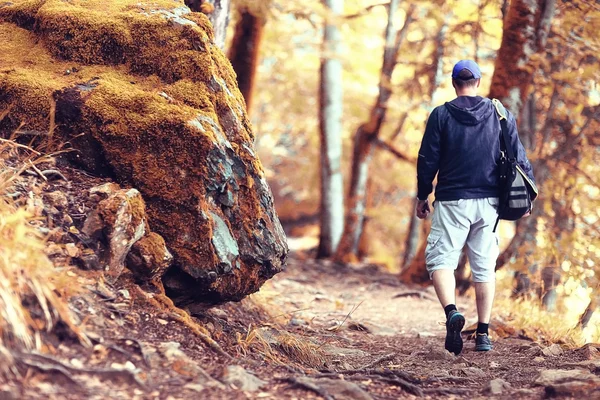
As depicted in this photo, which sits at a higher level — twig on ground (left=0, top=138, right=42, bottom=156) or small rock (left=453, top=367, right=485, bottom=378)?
twig on ground (left=0, top=138, right=42, bottom=156)

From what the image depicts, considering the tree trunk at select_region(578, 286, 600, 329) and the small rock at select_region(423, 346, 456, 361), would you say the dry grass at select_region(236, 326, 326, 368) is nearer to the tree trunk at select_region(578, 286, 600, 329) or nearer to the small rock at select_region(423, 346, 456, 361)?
the small rock at select_region(423, 346, 456, 361)

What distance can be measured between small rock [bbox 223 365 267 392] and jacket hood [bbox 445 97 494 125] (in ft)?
9.48

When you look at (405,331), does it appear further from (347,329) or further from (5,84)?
(5,84)

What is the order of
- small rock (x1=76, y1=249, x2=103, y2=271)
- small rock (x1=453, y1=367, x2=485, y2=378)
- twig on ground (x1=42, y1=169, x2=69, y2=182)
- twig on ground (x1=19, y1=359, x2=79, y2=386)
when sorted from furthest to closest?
small rock (x1=453, y1=367, x2=485, y2=378)
twig on ground (x1=42, y1=169, x2=69, y2=182)
small rock (x1=76, y1=249, x2=103, y2=271)
twig on ground (x1=19, y1=359, x2=79, y2=386)

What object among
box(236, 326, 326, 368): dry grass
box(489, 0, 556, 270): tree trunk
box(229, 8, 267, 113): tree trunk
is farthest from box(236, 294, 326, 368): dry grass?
box(229, 8, 267, 113): tree trunk

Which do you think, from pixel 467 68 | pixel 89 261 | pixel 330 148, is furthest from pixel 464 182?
pixel 330 148

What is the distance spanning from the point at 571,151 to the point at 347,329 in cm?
514

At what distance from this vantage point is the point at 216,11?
20.9 ft

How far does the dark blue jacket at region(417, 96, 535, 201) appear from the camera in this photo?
5.48 metres

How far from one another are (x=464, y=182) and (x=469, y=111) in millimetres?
578

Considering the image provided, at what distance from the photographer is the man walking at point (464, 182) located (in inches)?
216

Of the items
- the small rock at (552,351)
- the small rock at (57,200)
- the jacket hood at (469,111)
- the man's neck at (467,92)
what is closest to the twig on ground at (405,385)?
the small rock at (552,351)

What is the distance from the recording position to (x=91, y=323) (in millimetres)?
3629

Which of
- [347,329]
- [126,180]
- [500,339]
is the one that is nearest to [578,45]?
[500,339]
